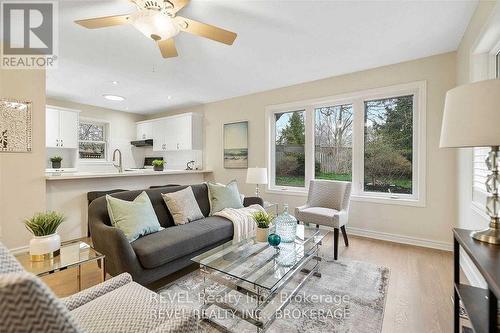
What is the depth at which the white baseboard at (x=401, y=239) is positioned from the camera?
2968 millimetres

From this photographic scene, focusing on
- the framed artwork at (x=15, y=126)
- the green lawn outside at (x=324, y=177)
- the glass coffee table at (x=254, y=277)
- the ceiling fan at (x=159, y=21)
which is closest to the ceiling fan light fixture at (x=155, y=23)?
the ceiling fan at (x=159, y=21)

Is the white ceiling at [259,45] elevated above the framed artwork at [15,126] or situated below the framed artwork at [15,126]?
above

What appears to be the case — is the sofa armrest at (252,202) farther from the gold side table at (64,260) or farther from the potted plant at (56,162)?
the potted plant at (56,162)

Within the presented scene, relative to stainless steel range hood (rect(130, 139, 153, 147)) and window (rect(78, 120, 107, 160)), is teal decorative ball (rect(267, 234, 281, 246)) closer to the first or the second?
stainless steel range hood (rect(130, 139, 153, 147))

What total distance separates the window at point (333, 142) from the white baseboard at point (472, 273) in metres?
1.69

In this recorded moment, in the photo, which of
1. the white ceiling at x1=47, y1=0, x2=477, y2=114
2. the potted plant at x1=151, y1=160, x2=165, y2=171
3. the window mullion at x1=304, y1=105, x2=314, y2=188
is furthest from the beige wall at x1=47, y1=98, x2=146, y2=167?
the window mullion at x1=304, y1=105, x2=314, y2=188

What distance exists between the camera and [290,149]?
437 centimetres

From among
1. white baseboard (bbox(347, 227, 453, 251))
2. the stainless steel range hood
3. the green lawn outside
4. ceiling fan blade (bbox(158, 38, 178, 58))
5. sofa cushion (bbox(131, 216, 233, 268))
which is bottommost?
white baseboard (bbox(347, 227, 453, 251))

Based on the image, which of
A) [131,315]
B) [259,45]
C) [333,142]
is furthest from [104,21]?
[333,142]

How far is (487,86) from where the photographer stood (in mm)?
1088

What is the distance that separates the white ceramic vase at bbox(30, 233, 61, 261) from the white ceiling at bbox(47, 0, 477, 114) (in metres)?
2.00

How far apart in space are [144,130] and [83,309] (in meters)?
5.99

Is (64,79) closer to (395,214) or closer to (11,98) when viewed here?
(11,98)

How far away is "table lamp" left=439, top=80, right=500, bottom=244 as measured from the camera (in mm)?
1062
